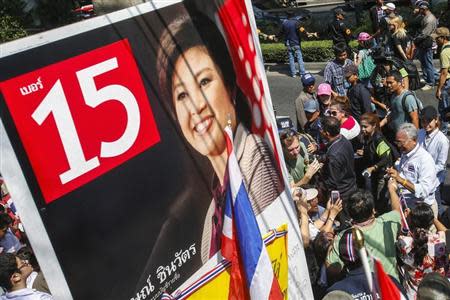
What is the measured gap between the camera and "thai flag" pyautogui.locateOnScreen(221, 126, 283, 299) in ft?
11.2

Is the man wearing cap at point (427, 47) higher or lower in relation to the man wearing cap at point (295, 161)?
lower

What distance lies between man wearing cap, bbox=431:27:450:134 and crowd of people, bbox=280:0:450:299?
2 centimetres

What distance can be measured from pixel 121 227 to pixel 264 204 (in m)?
1.31

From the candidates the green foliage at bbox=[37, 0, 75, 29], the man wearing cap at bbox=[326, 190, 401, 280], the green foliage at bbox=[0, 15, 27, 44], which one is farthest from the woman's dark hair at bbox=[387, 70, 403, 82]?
the green foliage at bbox=[37, 0, 75, 29]

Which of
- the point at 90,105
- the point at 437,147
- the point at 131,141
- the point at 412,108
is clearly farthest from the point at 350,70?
the point at 90,105

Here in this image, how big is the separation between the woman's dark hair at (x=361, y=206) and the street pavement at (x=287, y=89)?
6702 millimetres

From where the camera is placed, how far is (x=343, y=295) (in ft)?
12.5

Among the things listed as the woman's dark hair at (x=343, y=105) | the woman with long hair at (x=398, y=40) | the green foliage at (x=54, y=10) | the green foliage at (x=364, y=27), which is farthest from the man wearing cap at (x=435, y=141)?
the green foliage at (x=54, y=10)

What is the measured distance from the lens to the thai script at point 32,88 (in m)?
2.29

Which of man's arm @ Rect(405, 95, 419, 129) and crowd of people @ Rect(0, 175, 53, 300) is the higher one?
crowd of people @ Rect(0, 175, 53, 300)

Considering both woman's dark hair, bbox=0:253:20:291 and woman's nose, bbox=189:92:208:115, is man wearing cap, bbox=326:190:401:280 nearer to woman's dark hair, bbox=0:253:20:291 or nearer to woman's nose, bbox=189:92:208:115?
woman's nose, bbox=189:92:208:115

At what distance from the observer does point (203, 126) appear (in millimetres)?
3309

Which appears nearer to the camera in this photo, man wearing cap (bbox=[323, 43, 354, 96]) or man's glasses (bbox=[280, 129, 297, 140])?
man's glasses (bbox=[280, 129, 297, 140])

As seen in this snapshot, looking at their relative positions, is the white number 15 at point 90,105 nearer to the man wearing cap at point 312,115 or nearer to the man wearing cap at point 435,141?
the man wearing cap at point 435,141
